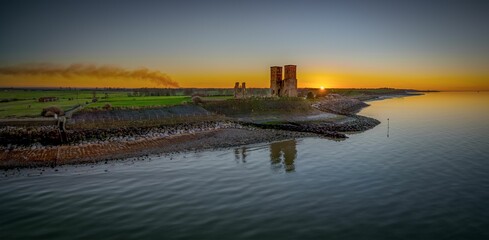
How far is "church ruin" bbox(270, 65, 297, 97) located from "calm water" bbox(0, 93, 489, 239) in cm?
4497

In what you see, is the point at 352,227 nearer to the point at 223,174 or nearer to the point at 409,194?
the point at 409,194

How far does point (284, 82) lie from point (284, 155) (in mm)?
46896

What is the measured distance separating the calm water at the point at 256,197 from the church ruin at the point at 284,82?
45.0 meters

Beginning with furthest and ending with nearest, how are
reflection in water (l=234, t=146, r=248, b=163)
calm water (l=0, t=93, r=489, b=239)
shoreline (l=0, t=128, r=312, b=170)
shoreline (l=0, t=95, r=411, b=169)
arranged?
1. reflection in water (l=234, t=146, r=248, b=163)
2. shoreline (l=0, t=95, r=411, b=169)
3. shoreline (l=0, t=128, r=312, b=170)
4. calm water (l=0, t=93, r=489, b=239)

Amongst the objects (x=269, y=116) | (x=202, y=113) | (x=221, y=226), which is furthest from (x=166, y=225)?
(x=269, y=116)

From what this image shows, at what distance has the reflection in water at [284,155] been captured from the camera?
24345 mm

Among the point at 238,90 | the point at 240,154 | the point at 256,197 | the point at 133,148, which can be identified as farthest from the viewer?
the point at 238,90

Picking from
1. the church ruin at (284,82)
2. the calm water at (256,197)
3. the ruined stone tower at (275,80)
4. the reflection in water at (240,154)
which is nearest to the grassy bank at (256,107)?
the church ruin at (284,82)

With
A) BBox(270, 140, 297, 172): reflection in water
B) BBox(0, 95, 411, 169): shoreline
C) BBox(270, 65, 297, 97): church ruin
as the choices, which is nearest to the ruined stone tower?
BBox(270, 65, 297, 97): church ruin

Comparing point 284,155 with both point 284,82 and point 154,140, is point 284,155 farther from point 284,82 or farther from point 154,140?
point 284,82

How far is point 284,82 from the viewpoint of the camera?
241 feet

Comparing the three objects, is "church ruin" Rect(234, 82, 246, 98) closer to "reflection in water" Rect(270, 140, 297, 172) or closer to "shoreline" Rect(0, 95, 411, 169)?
"shoreline" Rect(0, 95, 411, 169)

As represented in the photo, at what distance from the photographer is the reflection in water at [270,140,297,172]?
2435 cm

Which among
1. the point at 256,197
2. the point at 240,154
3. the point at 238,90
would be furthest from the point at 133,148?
the point at 238,90
